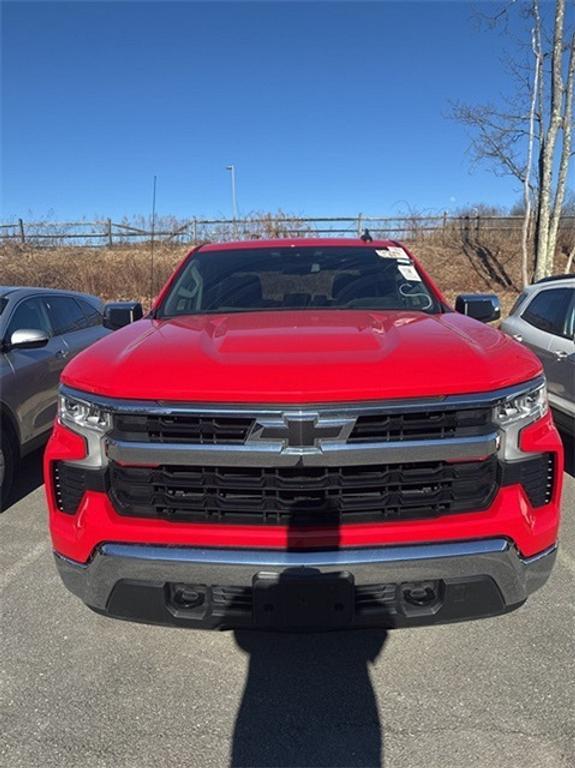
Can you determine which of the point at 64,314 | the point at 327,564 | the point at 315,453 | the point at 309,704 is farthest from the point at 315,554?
the point at 64,314

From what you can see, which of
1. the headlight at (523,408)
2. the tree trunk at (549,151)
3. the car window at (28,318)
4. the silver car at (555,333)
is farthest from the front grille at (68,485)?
the tree trunk at (549,151)

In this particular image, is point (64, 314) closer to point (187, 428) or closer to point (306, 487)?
point (187, 428)

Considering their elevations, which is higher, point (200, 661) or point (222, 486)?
point (222, 486)

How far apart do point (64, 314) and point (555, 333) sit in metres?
5.04

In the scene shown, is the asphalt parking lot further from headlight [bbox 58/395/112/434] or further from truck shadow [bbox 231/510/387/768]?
headlight [bbox 58/395/112/434]

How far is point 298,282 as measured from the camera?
3.72 metres

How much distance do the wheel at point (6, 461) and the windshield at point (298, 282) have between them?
74.0 inches

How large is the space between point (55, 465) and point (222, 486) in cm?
72

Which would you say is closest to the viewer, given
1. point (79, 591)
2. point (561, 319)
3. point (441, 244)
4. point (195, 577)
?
point (195, 577)

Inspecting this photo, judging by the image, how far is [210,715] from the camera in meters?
2.35

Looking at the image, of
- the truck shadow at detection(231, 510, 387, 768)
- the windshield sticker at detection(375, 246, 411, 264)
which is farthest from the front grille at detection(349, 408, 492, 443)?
the windshield sticker at detection(375, 246, 411, 264)

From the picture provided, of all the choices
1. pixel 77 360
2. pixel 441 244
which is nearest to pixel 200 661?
pixel 77 360

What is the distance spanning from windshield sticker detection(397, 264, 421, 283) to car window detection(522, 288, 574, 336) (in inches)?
89.8

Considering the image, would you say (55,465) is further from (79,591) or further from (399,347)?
(399,347)
